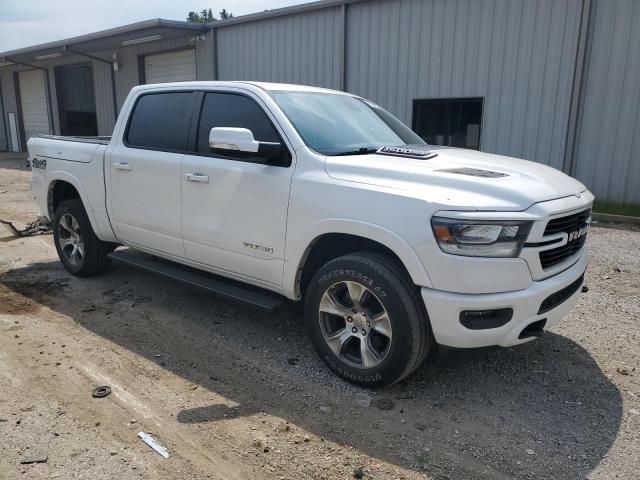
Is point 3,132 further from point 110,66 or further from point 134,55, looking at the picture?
point 134,55

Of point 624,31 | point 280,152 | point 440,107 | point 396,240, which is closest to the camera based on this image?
point 396,240

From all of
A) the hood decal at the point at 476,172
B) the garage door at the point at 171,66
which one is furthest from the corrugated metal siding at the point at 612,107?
the garage door at the point at 171,66

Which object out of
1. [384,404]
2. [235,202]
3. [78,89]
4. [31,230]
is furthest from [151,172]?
[78,89]

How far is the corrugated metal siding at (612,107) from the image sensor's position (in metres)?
9.91

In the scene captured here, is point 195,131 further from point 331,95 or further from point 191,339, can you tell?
point 191,339

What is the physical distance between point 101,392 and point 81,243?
278 centimetres

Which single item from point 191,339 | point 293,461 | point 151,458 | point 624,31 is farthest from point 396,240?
point 624,31

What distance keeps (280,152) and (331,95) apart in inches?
47.5

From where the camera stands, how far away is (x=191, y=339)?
176 inches

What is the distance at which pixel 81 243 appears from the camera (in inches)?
234

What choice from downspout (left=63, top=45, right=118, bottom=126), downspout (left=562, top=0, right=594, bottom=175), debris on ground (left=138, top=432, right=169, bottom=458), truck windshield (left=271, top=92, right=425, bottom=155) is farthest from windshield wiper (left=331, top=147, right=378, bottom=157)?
downspout (left=63, top=45, right=118, bottom=126)

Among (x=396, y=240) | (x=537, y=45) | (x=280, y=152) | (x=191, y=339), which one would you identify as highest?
(x=537, y=45)

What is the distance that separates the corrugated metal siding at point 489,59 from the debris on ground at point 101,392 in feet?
32.4

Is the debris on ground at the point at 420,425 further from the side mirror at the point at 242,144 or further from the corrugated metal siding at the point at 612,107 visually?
the corrugated metal siding at the point at 612,107
